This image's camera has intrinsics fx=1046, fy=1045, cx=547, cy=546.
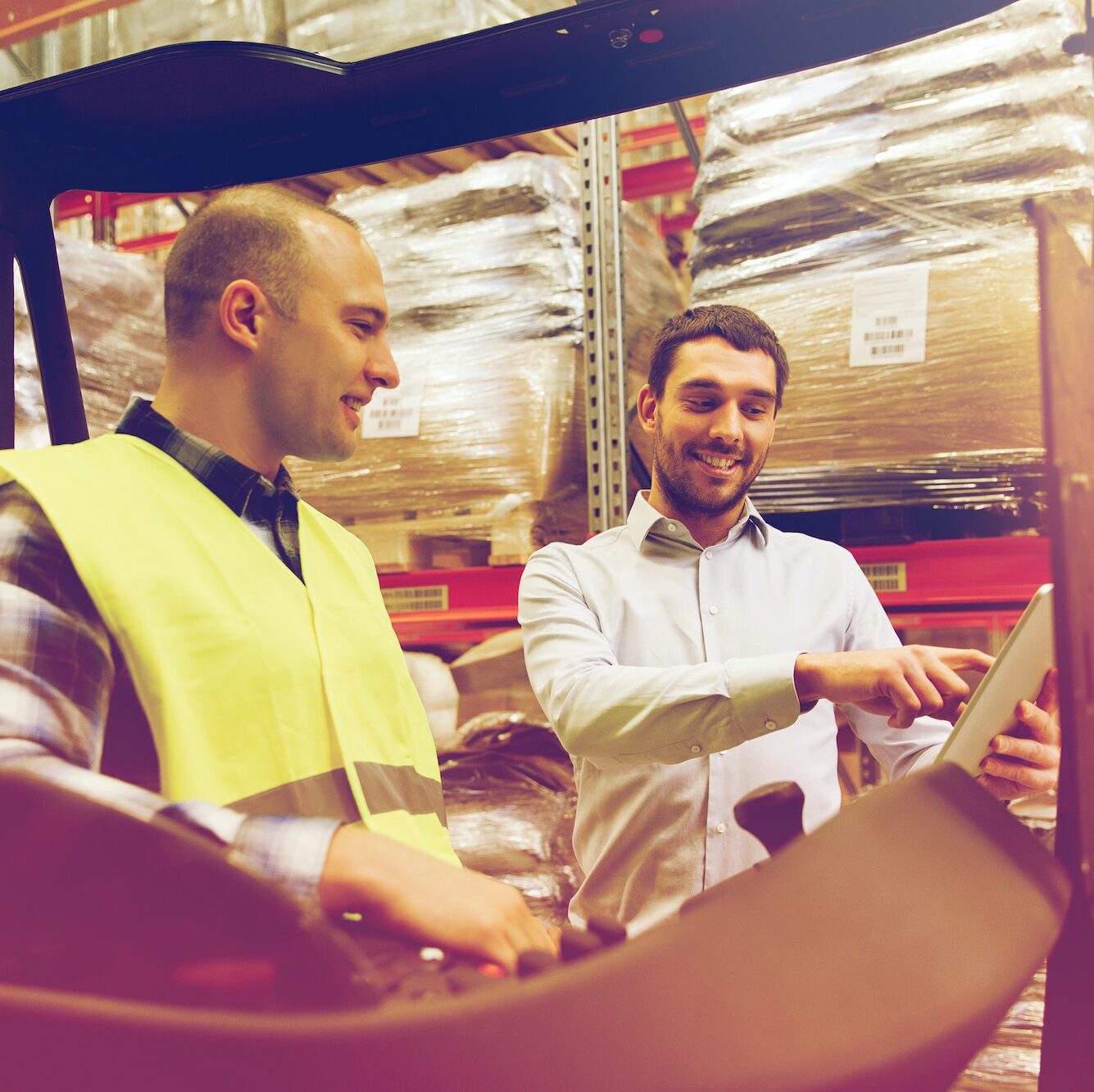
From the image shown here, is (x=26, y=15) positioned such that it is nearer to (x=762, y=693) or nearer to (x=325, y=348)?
(x=325, y=348)

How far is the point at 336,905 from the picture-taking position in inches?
23.3

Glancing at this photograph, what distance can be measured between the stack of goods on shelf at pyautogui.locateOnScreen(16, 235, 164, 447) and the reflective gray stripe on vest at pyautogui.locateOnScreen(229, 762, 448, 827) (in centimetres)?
181

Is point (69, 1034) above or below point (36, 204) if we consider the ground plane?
below

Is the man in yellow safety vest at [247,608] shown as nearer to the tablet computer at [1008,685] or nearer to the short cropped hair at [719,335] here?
the tablet computer at [1008,685]

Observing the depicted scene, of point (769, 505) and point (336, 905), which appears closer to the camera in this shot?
point (336, 905)

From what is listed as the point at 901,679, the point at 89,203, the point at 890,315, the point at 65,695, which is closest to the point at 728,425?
the point at 890,315

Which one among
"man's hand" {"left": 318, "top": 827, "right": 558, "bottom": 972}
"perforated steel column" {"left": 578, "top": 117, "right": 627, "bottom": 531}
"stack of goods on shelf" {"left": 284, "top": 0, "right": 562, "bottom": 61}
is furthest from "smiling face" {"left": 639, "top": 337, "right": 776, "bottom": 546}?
"man's hand" {"left": 318, "top": 827, "right": 558, "bottom": 972}

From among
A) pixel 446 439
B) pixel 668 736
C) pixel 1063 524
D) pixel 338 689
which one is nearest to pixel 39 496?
pixel 338 689

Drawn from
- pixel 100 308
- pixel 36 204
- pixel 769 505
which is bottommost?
pixel 769 505

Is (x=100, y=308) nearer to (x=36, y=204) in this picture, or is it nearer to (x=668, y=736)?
(x=36, y=204)

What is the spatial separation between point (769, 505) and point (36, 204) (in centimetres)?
155

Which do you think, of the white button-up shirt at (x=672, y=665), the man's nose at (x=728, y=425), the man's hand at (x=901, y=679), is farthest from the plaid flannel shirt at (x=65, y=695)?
the man's nose at (x=728, y=425)

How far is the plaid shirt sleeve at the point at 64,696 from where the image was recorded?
56 centimetres

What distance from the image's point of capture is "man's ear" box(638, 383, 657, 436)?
204 cm
